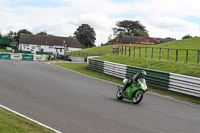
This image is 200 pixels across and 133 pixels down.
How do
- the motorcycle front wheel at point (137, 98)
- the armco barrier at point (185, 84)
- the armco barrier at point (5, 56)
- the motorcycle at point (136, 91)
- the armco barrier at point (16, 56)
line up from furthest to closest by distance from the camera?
the armco barrier at point (16, 56), the armco barrier at point (5, 56), the armco barrier at point (185, 84), the motorcycle front wheel at point (137, 98), the motorcycle at point (136, 91)

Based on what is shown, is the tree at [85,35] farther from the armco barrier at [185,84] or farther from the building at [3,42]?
the armco barrier at [185,84]

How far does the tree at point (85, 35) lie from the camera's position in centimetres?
12625

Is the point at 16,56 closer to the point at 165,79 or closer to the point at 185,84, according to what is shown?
the point at 165,79

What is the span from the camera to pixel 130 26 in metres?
147

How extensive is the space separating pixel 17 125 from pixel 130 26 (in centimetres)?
14312

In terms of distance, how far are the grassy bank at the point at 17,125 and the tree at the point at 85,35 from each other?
11923cm

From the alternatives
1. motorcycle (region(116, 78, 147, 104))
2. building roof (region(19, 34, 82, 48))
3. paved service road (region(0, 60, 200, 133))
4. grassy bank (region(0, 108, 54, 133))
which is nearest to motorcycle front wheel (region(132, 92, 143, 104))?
motorcycle (region(116, 78, 147, 104))

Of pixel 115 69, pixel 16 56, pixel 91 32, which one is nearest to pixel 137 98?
pixel 115 69

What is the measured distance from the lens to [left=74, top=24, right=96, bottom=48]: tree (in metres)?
126

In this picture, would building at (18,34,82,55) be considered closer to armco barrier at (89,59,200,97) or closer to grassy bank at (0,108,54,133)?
armco barrier at (89,59,200,97)

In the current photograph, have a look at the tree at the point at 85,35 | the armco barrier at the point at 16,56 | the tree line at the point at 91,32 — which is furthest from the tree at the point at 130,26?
the armco barrier at the point at 16,56

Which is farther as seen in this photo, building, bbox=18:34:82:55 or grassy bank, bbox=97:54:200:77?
building, bbox=18:34:82:55

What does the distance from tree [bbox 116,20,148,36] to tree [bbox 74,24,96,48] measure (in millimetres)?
22007

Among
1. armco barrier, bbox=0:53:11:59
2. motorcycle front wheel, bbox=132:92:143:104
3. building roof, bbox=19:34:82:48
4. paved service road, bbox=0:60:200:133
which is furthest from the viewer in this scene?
building roof, bbox=19:34:82:48
